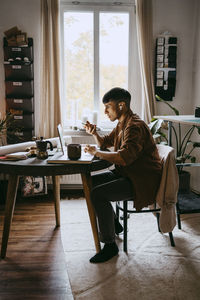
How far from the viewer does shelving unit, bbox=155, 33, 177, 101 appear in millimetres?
3572

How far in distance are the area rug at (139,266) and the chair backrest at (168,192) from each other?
26 cm

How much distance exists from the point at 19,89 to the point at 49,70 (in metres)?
0.43

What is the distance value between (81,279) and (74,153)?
2.69 ft

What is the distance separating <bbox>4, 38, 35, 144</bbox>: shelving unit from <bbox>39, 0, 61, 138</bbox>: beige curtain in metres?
0.15

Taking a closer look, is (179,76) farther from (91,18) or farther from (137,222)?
(137,222)

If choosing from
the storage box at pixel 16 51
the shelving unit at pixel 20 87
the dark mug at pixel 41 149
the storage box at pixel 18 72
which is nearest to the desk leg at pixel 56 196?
the dark mug at pixel 41 149

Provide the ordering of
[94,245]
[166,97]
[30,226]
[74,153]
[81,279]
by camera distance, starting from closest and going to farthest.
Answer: [81,279], [74,153], [94,245], [30,226], [166,97]

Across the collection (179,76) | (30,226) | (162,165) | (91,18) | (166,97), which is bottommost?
(30,226)

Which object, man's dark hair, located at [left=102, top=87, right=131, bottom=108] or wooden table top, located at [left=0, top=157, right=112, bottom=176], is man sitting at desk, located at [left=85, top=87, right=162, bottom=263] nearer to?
man's dark hair, located at [left=102, top=87, right=131, bottom=108]

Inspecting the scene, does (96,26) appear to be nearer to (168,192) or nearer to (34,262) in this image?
(168,192)

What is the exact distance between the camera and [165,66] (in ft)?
11.9

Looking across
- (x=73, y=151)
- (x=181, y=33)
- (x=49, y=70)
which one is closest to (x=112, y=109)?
(x=73, y=151)

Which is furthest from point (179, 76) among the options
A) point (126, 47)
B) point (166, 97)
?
point (126, 47)

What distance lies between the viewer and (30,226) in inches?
105
